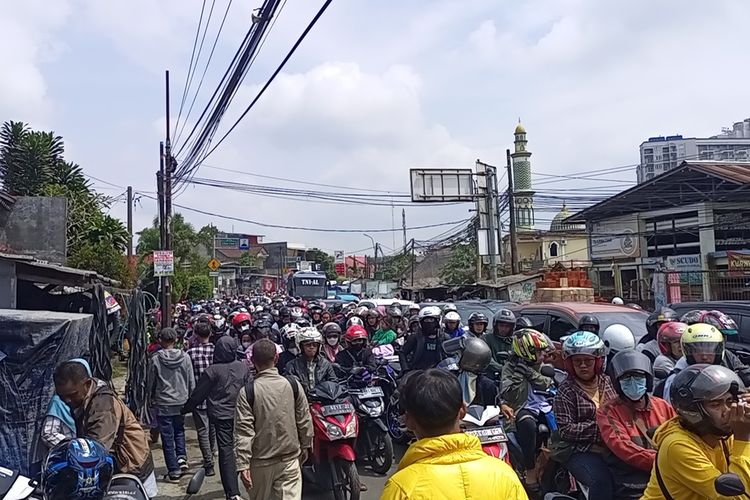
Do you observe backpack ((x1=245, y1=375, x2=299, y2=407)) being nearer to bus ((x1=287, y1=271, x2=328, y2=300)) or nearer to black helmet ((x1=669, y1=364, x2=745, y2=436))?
black helmet ((x1=669, y1=364, x2=745, y2=436))

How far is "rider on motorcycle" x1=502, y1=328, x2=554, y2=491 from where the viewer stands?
5238 mm

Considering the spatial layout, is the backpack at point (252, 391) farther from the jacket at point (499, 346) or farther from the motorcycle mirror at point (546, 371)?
the jacket at point (499, 346)

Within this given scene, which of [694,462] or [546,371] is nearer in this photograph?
[694,462]

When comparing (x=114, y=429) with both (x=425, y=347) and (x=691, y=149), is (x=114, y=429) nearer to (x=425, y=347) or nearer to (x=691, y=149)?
(x=425, y=347)

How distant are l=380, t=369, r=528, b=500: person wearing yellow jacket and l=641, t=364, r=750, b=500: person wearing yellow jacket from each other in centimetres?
89

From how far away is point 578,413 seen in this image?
166 inches

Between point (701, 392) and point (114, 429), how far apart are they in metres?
3.15

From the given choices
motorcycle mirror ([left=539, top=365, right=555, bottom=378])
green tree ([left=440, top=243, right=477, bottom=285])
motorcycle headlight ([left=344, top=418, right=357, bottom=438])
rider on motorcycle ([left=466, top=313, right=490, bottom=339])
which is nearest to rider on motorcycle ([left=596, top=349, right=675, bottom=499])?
motorcycle mirror ([left=539, top=365, right=555, bottom=378])

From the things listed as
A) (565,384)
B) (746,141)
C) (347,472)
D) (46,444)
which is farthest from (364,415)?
(746,141)

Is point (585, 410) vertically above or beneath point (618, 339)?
beneath

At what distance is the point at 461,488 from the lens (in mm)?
2242

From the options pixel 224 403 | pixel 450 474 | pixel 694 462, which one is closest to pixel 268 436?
pixel 224 403

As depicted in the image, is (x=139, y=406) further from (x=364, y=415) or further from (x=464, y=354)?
(x=464, y=354)

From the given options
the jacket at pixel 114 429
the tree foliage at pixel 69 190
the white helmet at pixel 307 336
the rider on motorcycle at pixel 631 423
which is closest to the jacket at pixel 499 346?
the white helmet at pixel 307 336
